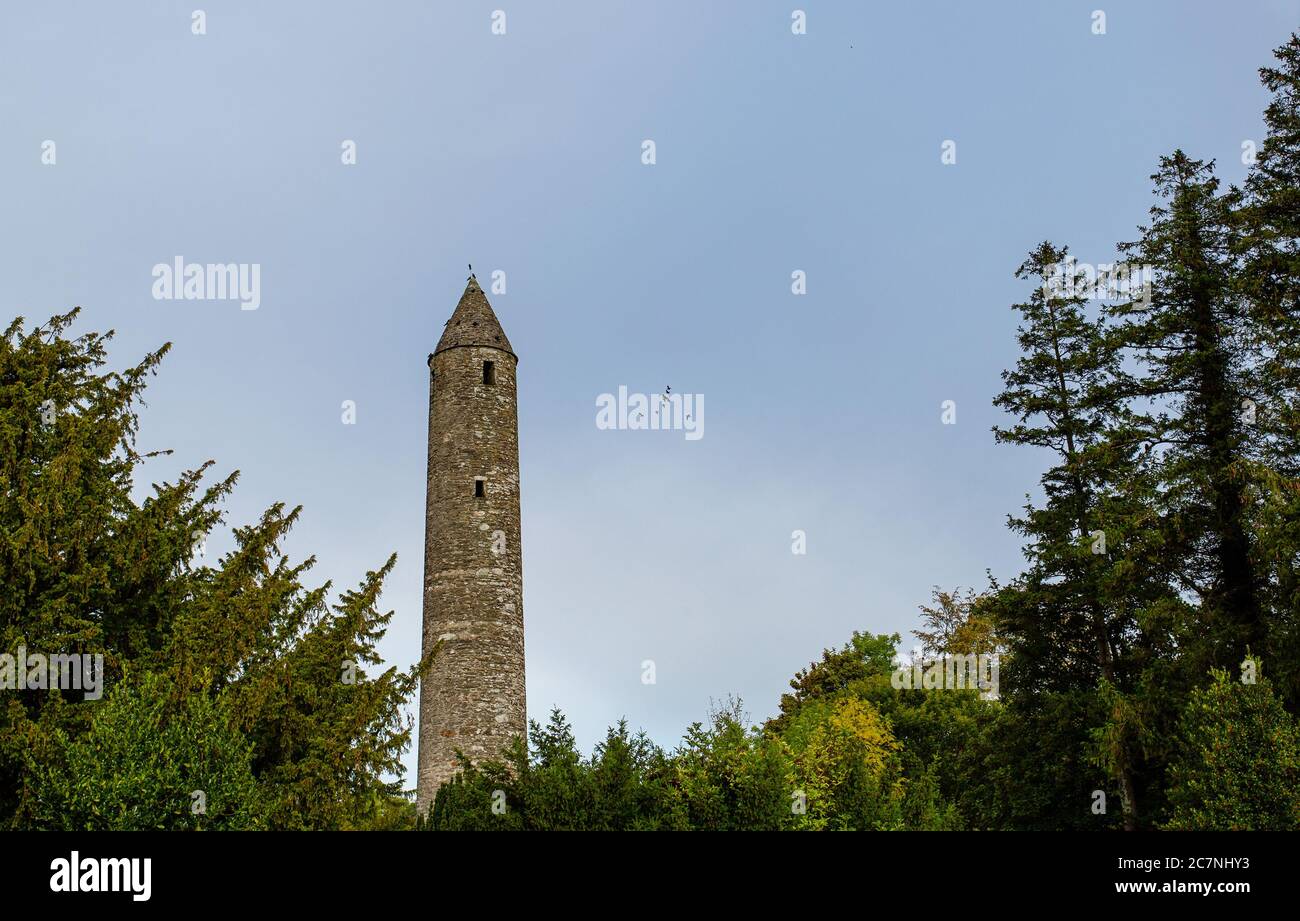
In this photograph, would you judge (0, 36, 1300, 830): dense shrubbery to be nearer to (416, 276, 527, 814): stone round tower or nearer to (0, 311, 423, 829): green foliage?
(0, 311, 423, 829): green foliage

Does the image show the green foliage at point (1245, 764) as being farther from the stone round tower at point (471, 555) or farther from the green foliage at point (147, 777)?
the stone round tower at point (471, 555)

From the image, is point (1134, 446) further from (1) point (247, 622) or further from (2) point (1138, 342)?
(1) point (247, 622)

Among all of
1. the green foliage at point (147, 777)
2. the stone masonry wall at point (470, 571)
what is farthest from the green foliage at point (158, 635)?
the stone masonry wall at point (470, 571)

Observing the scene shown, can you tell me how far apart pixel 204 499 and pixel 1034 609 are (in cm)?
2033

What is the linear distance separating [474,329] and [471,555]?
7194 millimetres

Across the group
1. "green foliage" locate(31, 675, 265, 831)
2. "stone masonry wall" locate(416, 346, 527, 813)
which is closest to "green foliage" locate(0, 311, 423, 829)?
"green foliage" locate(31, 675, 265, 831)

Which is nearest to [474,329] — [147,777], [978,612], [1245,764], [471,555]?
[471,555]

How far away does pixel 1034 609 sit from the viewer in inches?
1271

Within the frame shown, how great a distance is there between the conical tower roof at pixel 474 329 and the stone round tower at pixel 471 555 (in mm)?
42

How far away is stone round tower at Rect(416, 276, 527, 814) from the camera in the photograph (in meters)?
33.8

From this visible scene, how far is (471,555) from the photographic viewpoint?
35375 mm
